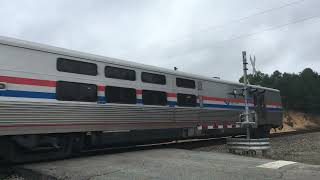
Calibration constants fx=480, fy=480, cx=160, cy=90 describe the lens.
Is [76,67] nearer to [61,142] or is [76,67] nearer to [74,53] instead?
[74,53]

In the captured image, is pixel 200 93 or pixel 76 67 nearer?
pixel 76 67

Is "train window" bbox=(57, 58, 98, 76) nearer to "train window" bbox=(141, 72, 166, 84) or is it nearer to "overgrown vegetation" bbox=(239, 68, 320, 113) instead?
"train window" bbox=(141, 72, 166, 84)

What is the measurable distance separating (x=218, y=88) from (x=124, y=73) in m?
7.82

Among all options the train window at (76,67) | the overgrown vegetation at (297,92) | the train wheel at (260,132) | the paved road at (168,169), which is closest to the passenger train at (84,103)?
the train window at (76,67)

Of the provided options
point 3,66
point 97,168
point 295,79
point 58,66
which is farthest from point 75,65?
point 295,79

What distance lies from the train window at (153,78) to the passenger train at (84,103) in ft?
0.12

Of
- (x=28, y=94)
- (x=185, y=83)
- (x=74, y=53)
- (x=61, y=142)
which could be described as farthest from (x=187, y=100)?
(x=28, y=94)

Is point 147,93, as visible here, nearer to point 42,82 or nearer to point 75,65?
point 75,65

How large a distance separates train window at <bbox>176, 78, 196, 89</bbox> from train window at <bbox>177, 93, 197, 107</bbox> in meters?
0.40

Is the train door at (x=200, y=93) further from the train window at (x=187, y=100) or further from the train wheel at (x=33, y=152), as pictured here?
the train wheel at (x=33, y=152)

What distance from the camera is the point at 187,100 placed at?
19.5m

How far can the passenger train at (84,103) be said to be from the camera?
1218cm

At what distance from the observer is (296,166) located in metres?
12.1

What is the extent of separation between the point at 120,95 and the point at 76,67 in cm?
211
